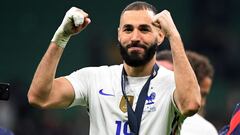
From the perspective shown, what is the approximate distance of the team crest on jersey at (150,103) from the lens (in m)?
4.82

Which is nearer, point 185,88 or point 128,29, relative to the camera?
point 185,88

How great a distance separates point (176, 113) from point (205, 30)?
9868 mm

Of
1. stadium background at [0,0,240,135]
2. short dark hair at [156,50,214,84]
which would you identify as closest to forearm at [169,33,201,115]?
short dark hair at [156,50,214,84]

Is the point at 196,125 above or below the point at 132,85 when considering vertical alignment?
below

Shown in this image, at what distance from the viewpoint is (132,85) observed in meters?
4.96

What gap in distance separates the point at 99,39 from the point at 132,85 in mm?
9452

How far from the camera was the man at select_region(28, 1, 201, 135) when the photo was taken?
15.6 feet

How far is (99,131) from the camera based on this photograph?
16.0 feet

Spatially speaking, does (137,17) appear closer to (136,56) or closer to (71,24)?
(136,56)

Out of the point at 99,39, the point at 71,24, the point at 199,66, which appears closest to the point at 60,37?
the point at 71,24

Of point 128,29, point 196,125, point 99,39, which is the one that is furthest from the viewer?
point 99,39

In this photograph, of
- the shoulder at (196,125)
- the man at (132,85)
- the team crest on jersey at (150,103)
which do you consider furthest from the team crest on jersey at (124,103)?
the shoulder at (196,125)

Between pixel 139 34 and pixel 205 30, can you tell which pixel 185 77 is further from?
pixel 205 30

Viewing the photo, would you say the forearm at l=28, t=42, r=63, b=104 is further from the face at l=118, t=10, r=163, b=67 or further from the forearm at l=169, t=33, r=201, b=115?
the forearm at l=169, t=33, r=201, b=115
